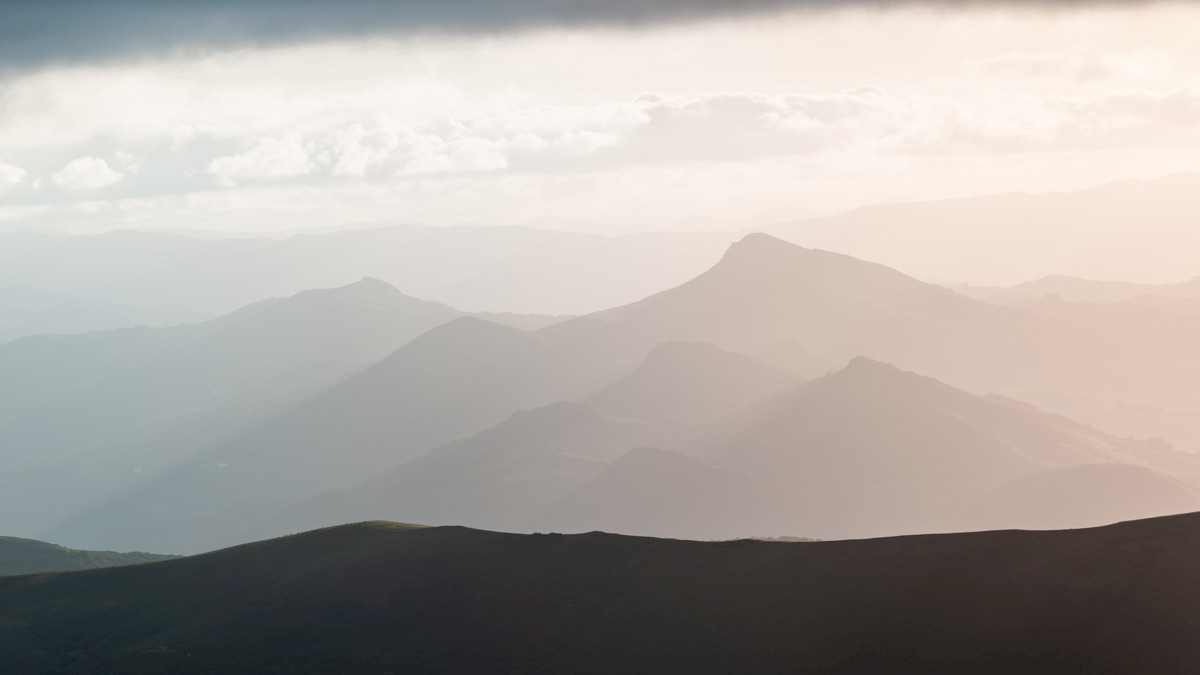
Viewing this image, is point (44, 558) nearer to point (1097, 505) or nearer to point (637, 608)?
point (637, 608)

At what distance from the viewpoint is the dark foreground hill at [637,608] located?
3988 centimetres

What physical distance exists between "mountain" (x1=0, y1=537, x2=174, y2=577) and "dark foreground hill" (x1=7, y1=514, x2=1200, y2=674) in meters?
78.5

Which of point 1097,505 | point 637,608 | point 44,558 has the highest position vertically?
point 44,558

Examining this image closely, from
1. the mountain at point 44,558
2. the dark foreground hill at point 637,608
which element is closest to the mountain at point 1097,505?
the dark foreground hill at point 637,608

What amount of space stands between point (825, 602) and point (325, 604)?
31.5 m

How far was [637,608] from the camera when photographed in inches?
2037

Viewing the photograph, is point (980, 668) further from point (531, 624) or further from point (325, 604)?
point (325, 604)

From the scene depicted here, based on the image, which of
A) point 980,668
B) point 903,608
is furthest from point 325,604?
point 980,668

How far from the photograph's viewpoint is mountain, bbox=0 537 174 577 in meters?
140

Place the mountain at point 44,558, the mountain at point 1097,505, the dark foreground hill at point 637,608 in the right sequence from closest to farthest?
1. the dark foreground hill at point 637,608
2. the mountain at point 44,558
3. the mountain at point 1097,505

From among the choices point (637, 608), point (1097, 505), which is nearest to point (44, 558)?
point (637, 608)

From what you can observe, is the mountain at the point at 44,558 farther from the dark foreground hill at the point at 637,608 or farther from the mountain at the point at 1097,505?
the mountain at the point at 1097,505

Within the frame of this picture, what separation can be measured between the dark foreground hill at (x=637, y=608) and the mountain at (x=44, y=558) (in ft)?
258

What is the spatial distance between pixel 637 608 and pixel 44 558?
128478mm
